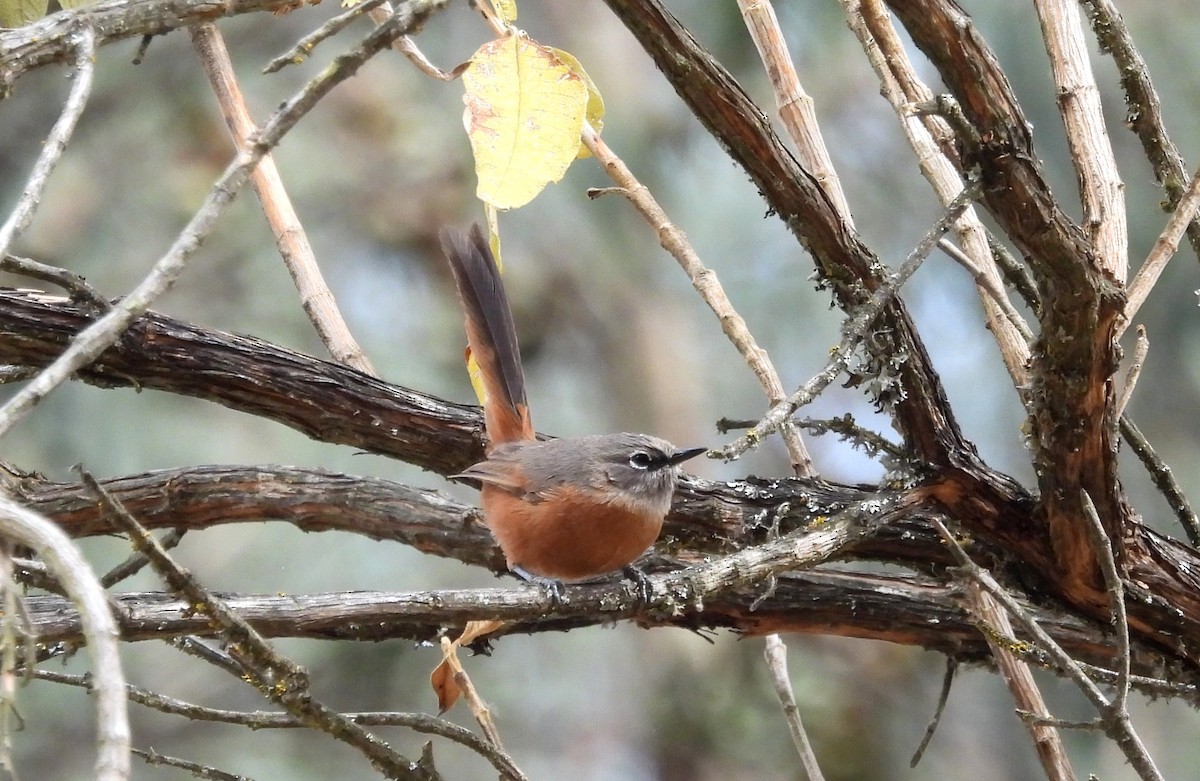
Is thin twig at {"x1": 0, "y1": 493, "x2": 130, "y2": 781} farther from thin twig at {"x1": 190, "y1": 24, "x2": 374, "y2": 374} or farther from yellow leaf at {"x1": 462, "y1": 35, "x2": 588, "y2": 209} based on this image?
thin twig at {"x1": 190, "y1": 24, "x2": 374, "y2": 374}

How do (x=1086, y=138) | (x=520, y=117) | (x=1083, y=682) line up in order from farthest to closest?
(x=1086, y=138)
(x=520, y=117)
(x=1083, y=682)

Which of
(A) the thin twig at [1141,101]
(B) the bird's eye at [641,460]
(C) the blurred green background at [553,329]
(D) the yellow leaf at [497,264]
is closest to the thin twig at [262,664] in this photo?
(D) the yellow leaf at [497,264]

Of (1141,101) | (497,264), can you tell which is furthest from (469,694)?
(1141,101)

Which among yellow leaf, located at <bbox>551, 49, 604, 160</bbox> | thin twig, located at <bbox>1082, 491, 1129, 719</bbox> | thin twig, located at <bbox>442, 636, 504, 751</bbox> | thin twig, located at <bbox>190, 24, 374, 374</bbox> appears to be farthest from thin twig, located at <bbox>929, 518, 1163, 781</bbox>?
thin twig, located at <bbox>190, 24, 374, 374</bbox>

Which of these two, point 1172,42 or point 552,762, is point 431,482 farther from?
point 1172,42

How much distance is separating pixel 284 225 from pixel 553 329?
5414 mm

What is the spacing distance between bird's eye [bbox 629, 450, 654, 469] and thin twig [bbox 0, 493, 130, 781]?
91.4 inches

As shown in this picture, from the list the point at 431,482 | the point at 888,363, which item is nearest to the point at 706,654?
the point at 431,482

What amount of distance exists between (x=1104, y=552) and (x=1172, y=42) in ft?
19.2

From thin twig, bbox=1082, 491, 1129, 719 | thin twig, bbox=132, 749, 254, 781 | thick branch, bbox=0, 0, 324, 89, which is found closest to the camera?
thick branch, bbox=0, 0, 324, 89

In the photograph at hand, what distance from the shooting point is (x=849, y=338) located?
2.57 metres

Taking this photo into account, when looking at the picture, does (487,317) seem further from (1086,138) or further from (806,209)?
(1086,138)

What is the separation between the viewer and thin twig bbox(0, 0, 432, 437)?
1497mm

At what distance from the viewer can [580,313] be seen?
30.2ft
